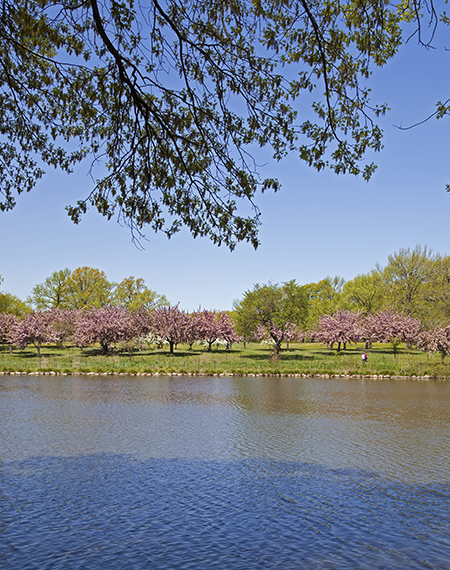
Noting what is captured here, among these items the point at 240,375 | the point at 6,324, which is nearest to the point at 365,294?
the point at 240,375

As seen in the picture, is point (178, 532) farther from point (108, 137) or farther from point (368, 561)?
point (108, 137)

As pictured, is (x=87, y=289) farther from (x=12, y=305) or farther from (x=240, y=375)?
(x=240, y=375)

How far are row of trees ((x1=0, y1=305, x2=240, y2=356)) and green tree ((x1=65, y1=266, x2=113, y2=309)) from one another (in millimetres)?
14941

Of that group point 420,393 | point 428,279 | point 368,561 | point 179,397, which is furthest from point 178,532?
point 428,279

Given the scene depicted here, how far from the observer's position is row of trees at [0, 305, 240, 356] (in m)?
52.2

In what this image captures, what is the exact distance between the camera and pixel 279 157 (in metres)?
8.28

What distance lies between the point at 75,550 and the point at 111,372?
30426 mm

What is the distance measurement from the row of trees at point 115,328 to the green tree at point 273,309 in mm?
6912

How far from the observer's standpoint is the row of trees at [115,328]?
5219 centimetres

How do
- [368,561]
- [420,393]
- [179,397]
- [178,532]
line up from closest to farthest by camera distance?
[368,561]
[178,532]
[179,397]
[420,393]

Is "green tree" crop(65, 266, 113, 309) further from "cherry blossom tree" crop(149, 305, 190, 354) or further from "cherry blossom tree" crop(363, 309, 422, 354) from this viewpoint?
"cherry blossom tree" crop(363, 309, 422, 354)

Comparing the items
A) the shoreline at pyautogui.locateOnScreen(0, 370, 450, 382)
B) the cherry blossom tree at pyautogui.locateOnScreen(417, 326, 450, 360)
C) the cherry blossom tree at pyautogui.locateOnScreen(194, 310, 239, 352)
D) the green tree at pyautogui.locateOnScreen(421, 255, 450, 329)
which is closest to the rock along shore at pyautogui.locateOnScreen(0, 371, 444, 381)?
the shoreline at pyautogui.locateOnScreen(0, 370, 450, 382)

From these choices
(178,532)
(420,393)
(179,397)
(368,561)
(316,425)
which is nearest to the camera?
(368,561)

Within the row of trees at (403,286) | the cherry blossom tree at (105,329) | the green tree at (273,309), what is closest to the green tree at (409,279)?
the row of trees at (403,286)
